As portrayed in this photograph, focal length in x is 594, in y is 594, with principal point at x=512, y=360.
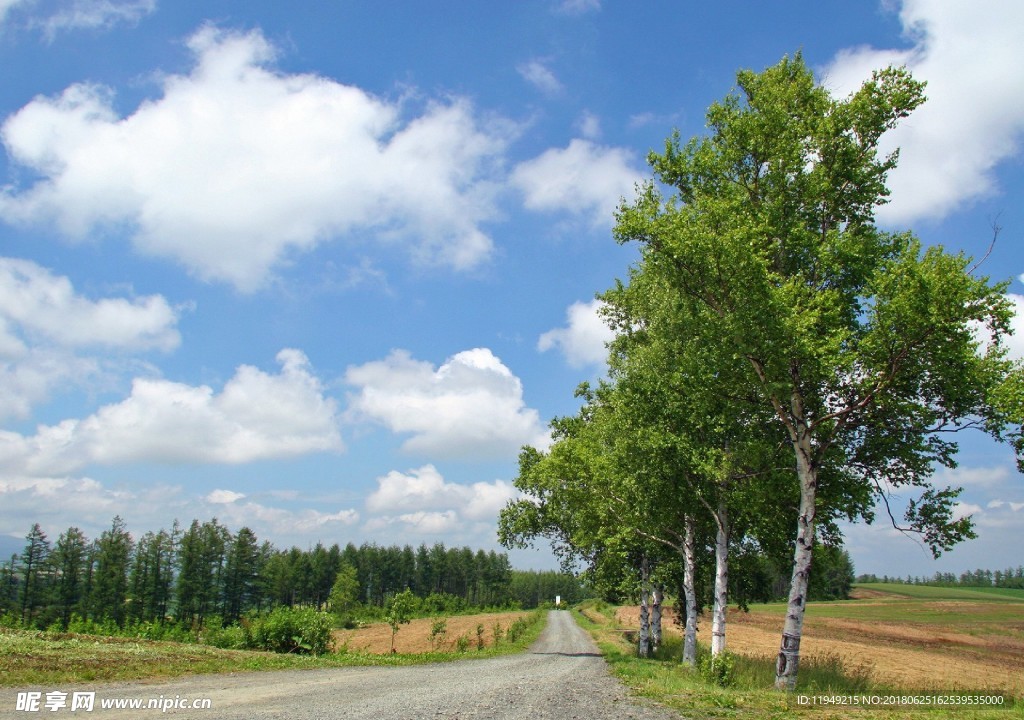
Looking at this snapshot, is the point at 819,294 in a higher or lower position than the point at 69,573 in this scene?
higher

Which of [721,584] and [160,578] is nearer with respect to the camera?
[721,584]

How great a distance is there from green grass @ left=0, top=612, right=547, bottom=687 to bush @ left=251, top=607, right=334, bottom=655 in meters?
1.00

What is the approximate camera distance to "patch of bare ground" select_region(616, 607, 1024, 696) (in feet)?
83.1

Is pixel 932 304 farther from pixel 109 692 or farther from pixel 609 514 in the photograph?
pixel 109 692

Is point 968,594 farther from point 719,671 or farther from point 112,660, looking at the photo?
point 112,660

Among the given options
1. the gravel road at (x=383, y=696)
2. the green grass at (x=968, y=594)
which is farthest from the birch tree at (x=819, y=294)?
the green grass at (x=968, y=594)

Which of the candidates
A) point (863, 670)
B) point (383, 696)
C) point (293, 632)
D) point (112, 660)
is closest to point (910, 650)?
point (863, 670)

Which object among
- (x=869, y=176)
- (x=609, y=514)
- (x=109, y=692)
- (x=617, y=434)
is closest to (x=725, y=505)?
(x=617, y=434)

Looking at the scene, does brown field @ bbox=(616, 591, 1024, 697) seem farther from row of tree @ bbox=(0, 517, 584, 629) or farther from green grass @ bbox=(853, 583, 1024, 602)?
green grass @ bbox=(853, 583, 1024, 602)

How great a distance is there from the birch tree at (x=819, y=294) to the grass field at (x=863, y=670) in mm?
2596

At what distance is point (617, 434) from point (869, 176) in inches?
480

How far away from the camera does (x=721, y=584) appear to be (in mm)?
20344

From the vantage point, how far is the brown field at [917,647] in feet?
84.0

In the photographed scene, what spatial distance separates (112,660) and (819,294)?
24321 mm
